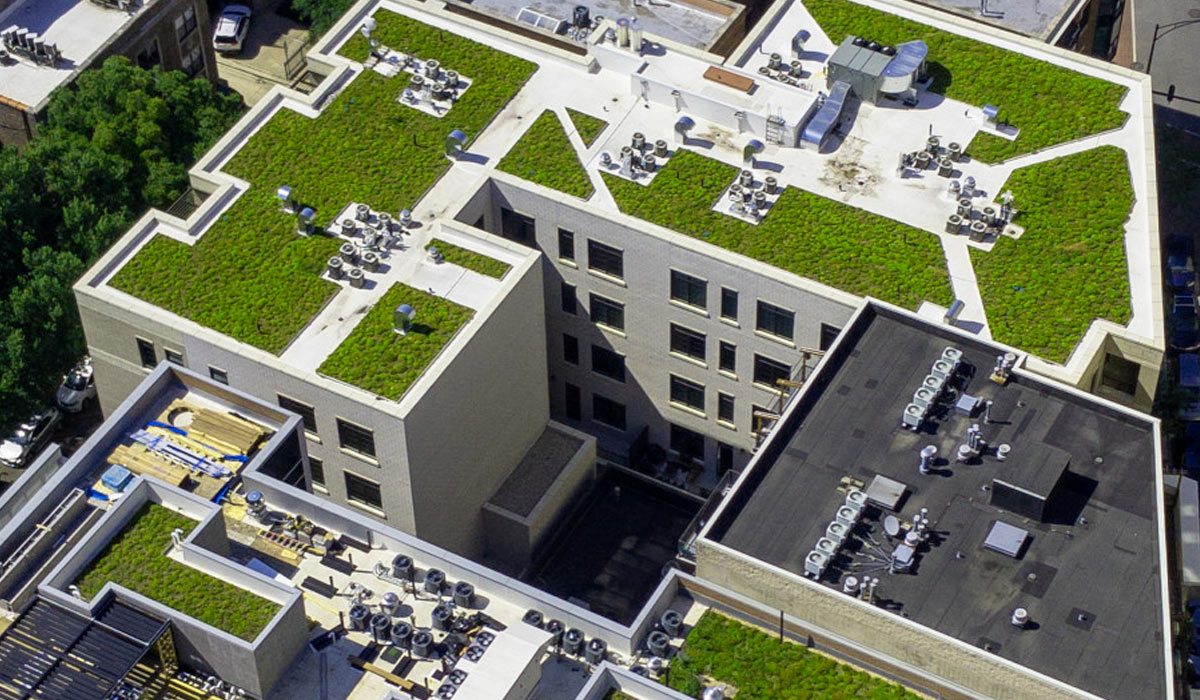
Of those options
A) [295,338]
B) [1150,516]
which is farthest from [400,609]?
[1150,516]

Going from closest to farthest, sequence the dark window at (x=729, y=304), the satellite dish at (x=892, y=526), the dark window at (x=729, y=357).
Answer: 1. the satellite dish at (x=892, y=526)
2. the dark window at (x=729, y=304)
3. the dark window at (x=729, y=357)

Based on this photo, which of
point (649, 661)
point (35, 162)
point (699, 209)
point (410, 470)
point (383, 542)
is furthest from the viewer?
point (35, 162)

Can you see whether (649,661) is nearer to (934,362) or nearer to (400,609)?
(400,609)

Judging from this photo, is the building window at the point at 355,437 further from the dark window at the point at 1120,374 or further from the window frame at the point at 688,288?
the dark window at the point at 1120,374

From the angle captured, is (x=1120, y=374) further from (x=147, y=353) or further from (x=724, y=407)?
(x=147, y=353)

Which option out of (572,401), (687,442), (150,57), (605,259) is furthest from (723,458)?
(150,57)

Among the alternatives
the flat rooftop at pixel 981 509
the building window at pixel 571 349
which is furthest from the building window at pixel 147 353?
the flat rooftop at pixel 981 509

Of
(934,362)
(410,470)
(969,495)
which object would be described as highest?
(934,362)
